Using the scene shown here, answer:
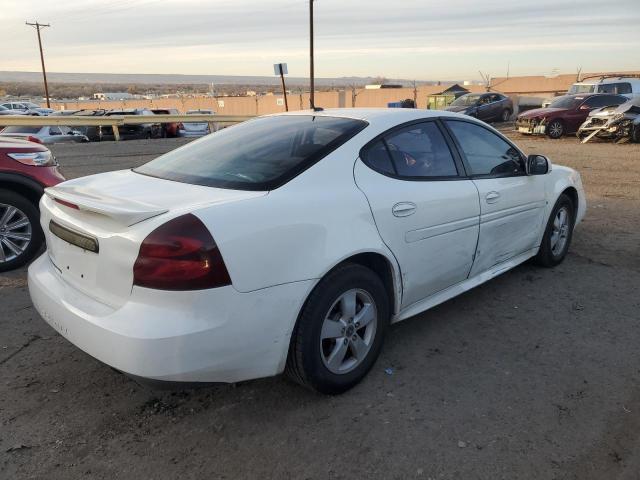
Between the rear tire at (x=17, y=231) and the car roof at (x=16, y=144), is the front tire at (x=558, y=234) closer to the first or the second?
the rear tire at (x=17, y=231)

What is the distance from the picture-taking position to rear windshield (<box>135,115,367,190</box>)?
2896mm

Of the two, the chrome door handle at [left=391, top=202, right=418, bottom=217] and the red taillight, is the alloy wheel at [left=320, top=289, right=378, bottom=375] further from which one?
the red taillight

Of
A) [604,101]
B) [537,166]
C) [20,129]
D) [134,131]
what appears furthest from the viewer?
[134,131]

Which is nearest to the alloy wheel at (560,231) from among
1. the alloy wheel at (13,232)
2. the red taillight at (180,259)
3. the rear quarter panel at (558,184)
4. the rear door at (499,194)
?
the rear quarter panel at (558,184)

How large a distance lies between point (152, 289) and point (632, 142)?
17531mm

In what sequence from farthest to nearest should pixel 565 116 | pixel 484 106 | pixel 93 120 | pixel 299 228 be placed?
pixel 484 106
pixel 565 116
pixel 93 120
pixel 299 228

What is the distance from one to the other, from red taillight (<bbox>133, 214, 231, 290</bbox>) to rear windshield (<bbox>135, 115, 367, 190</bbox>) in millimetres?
513

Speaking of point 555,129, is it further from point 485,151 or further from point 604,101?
point 485,151

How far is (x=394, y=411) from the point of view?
2826 millimetres

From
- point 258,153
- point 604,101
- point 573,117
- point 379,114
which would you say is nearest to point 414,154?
point 379,114

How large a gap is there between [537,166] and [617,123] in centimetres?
1393

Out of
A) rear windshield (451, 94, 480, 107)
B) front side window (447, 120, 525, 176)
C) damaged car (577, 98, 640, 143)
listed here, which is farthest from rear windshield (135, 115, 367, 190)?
rear windshield (451, 94, 480, 107)

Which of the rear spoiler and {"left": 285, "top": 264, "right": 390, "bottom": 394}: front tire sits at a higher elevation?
the rear spoiler

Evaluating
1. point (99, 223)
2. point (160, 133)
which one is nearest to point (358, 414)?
point (99, 223)
